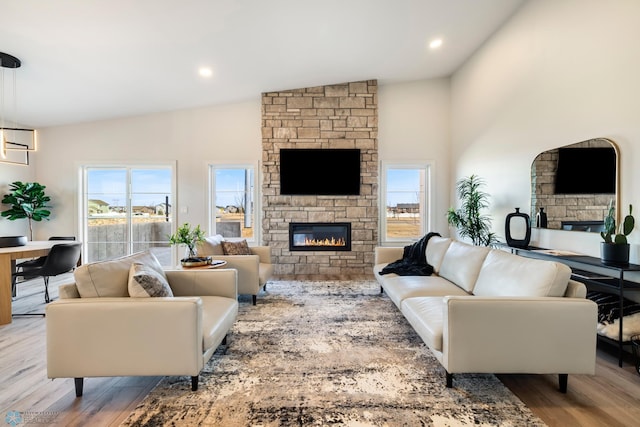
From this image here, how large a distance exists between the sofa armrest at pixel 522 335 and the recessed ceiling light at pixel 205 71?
427 centimetres

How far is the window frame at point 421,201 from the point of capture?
574cm

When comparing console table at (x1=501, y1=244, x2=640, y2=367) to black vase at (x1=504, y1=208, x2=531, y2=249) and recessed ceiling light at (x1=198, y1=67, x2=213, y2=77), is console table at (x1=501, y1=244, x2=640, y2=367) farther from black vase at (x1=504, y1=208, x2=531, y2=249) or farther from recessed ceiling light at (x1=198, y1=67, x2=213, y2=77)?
recessed ceiling light at (x1=198, y1=67, x2=213, y2=77)

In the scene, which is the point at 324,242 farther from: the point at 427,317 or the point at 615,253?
the point at 615,253

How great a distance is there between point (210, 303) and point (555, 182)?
379cm

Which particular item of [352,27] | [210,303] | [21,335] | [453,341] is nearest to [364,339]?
[453,341]

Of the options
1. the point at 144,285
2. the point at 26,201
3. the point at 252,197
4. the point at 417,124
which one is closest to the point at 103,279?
the point at 144,285

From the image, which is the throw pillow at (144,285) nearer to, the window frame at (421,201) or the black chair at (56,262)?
the black chair at (56,262)

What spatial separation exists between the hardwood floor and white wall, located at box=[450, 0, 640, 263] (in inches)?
47.1

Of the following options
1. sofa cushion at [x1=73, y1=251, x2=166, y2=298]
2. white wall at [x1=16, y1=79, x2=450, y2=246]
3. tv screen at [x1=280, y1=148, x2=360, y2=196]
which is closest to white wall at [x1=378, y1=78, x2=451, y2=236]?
white wall at [x1=16, y1=79, x2=450, y2=246]

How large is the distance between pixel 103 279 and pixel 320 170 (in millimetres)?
3974

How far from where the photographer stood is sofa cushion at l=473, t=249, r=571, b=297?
1.96 m

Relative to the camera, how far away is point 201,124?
5.66 meters

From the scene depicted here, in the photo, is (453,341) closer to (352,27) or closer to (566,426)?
(566,426)

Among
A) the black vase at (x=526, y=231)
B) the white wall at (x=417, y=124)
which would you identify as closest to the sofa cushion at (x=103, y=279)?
the black vase at (x=526, y=231)
